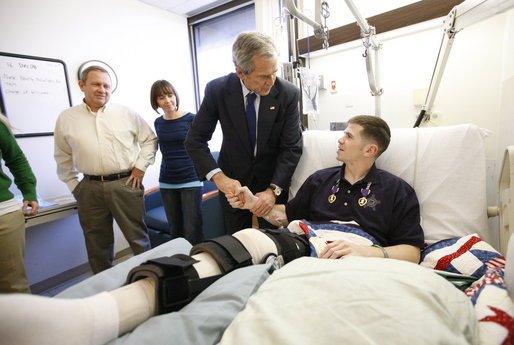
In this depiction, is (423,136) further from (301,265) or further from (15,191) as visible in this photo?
(15,191)

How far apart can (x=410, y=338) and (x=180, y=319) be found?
47 centimetres

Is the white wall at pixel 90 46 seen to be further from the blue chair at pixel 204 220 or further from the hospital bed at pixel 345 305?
the hospital bed at pixel 345 305

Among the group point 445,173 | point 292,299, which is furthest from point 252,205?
point 445,173

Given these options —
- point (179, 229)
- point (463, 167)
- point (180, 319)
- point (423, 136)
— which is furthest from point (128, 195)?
point (463, 167)

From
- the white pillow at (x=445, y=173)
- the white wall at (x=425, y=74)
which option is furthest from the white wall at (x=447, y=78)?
the white pillow at (x=445, y=173)

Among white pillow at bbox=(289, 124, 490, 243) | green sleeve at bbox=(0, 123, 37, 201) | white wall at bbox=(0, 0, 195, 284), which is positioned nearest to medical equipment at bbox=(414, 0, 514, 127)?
white pillow at bbox=(289, 124, 490, 243)

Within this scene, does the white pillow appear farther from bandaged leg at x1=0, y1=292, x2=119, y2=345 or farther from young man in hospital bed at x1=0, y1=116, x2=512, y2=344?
bandaged leg at x1=0, y1=292, x2=119, y2=345

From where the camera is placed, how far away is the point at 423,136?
1.35 meters

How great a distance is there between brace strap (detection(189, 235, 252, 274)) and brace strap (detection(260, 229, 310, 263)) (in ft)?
0.53

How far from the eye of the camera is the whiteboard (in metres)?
2.08

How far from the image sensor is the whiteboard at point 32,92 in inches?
81.9

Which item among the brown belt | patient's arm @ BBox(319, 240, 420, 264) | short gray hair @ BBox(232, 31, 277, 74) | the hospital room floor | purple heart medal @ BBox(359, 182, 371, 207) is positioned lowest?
the hospital room floor

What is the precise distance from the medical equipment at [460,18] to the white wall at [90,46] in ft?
8.72

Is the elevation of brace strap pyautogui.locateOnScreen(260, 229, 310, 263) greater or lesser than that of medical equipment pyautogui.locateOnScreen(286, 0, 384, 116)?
lesser
